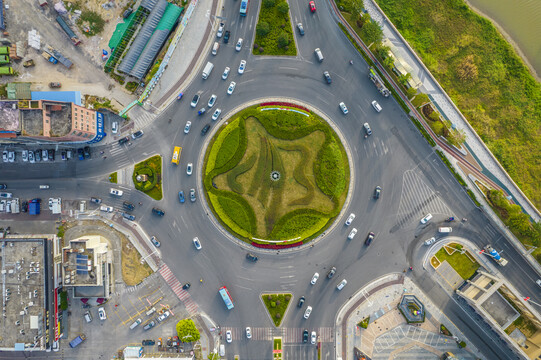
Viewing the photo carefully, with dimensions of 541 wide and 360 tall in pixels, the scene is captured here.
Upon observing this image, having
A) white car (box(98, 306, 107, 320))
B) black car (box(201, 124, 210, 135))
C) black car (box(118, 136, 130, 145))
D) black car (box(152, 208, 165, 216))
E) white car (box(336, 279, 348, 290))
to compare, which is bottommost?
white car (box(336, 279, 348, 290))

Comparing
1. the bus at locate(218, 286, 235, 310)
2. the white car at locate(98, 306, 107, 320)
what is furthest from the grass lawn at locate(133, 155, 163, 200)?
the white car at locate(98, 306, 107, 320)

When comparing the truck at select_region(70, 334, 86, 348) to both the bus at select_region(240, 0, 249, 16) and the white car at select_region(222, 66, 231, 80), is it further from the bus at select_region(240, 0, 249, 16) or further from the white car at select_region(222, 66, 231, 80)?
the bus at select_region(240, 0, 249, 16)

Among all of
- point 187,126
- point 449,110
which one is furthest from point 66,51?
point 449,110

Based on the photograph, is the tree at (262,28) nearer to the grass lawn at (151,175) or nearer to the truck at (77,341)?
the grass lawn at (151,175)

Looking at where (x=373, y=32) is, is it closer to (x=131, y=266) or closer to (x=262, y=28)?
(x=262, y=28)

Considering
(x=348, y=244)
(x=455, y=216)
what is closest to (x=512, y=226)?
(x=455, y=216)

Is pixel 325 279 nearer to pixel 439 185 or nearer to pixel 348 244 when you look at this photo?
pixel 348 244

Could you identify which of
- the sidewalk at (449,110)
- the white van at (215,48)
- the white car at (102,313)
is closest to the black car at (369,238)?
the sidewalk at (449,110)
